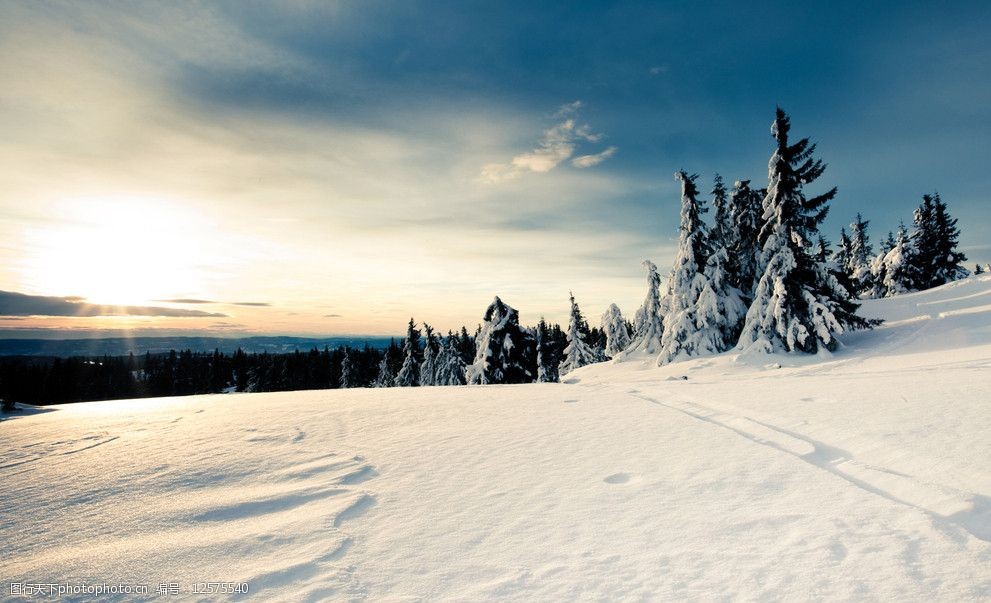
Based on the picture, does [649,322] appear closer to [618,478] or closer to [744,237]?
[744,237]

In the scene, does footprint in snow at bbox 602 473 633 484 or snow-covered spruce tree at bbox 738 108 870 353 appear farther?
snow-covered spruce tree at bbox 738 108 870 353

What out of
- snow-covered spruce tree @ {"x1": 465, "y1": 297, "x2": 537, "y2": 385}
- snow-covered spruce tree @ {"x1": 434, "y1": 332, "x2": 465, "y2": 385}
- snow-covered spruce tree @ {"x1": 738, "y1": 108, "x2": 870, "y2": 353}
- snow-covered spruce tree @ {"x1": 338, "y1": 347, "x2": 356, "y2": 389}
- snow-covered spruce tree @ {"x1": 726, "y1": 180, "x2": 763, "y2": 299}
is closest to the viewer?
snow-covered spruce tree @ {"x1": 738, "y1": 108, "x2": 870, "y2": 353}

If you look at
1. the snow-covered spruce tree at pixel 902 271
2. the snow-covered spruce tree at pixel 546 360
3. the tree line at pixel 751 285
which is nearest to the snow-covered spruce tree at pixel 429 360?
the tree line at pixel 751 285

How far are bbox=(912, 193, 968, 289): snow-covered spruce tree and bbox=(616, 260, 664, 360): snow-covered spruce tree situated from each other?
2626 cm

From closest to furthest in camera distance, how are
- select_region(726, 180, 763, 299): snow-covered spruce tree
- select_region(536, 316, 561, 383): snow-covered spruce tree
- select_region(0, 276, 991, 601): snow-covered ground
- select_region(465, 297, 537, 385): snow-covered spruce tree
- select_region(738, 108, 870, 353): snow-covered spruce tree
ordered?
select_region(0, 276, 991, 601): snow-covered ground
select_region(738, 108, 870, 353): snow-covered spruce tree
select_region(465, 297, 537, 385): snow-covered spruce tree
select_region(726, 180, 763, 299): snow-covered spruce tree
select_region(536, 316, 561, 383): snow-covered spruce tree

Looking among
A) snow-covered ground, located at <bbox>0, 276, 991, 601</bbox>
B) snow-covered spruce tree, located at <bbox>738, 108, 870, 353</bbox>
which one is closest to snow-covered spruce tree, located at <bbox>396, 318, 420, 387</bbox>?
snow-covered spruce tree, located at <bbox>738, 108, 870, 353</bbox>

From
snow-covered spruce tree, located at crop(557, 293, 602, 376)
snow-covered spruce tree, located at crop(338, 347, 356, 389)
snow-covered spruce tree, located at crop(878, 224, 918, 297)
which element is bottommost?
snow-covered spruce tree, located at crop(338, 347, 356, 389)

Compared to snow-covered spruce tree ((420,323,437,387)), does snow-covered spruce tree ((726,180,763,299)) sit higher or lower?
higher

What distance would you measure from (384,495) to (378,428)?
2945mm

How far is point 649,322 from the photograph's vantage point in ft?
116

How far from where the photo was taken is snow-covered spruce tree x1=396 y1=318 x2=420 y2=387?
49688 millimetres

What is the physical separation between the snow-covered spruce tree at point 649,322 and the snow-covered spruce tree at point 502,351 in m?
10.7

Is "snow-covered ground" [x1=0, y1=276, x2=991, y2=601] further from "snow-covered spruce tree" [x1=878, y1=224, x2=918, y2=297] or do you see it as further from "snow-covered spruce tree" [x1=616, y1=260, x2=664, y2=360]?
"snow-covered spruce tree" [x1=878, y1=224, x2=918, y2=297]

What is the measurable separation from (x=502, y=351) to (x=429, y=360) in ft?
81.9
